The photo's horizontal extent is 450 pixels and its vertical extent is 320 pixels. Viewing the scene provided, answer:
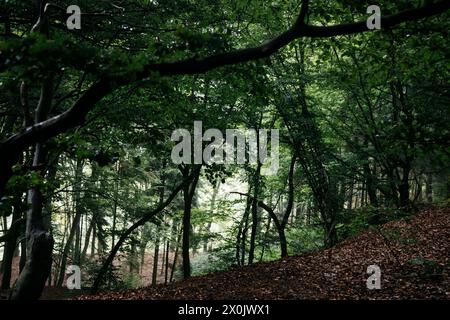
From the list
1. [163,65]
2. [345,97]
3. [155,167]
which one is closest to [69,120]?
[163,65]

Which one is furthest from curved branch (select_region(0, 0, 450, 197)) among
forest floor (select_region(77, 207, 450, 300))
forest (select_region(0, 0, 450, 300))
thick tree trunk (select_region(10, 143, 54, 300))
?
forest floor (select_region(77, 207, 450, 300))

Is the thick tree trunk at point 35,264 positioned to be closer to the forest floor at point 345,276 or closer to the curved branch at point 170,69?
the curved branch at point 170,69

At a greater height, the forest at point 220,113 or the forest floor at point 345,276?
the forest at point 220,113

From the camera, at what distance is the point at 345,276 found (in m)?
8.34

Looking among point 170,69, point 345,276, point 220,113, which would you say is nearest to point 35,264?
point 170,69

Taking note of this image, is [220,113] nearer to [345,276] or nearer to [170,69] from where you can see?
[345,276]

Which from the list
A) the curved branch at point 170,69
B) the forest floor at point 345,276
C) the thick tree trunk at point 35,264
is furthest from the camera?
the forest floor at point 345,276

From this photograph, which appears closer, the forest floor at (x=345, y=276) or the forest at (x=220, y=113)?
the forest at (x=220, y=113)

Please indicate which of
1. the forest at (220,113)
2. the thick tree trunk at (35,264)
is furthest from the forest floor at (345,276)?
the thick tree trunk at (35,264)

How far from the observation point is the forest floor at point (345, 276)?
22.9 feet

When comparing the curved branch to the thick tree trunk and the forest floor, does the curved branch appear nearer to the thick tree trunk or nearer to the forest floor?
the thick tree trunk

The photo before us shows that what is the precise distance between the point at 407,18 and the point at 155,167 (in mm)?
19329
